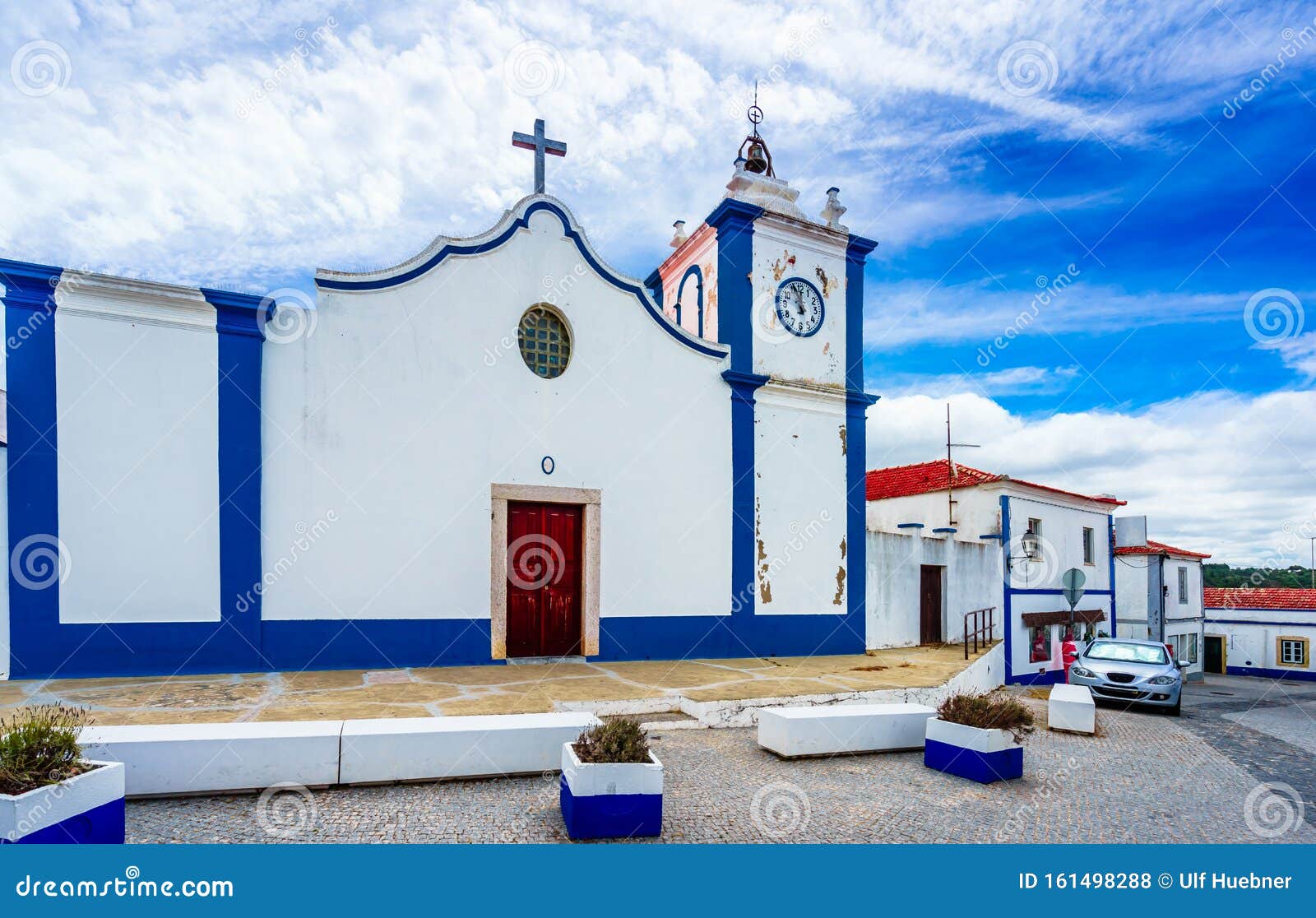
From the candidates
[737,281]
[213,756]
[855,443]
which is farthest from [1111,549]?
[213,756]

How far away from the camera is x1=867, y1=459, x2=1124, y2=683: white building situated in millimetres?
14570

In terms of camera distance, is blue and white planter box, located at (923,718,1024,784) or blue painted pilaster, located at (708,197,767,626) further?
blue painted pilaster, located at (708,197,767,626)

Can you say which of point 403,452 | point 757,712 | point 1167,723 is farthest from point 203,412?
point 1167,723

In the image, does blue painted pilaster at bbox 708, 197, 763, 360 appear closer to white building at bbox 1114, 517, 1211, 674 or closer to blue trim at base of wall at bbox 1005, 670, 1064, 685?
blue trim at base of wall at bbox 1005, 670, 1064, 685

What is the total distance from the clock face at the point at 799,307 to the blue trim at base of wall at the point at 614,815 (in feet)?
31.0

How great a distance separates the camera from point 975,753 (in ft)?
20.2

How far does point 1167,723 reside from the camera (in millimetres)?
10555

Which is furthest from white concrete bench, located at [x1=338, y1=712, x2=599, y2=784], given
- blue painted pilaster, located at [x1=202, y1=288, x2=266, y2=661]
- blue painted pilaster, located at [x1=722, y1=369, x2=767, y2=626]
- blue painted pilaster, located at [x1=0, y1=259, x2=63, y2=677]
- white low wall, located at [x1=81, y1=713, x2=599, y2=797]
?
blue painted pilaster, located at [x1=722, y1=369, x2=767, y2=626]

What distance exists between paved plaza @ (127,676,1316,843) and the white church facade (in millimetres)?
4018

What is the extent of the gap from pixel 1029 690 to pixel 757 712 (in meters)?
9.85

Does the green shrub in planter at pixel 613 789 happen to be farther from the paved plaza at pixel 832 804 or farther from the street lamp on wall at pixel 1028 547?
the street lamp on wall at pixel 1028 547

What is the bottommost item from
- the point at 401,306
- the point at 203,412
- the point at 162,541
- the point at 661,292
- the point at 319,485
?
the point at 162,541

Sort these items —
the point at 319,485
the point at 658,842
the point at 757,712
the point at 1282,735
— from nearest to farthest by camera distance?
the point at 658,842, the point at 757,712, the point at 319,485, the point at 1282,735

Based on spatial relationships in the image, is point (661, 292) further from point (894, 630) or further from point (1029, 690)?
Result: point (1029, 690)
